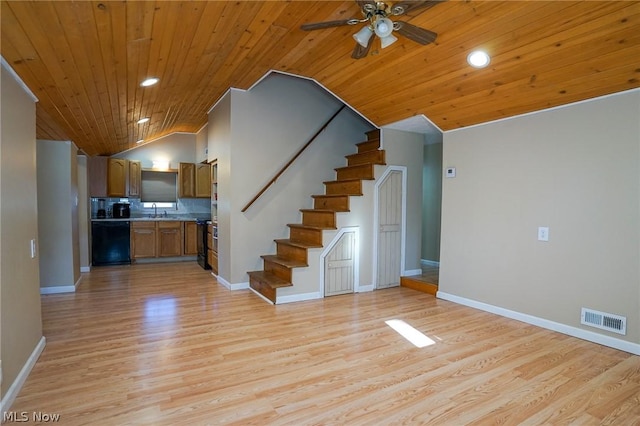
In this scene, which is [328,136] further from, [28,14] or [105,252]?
[105,252]

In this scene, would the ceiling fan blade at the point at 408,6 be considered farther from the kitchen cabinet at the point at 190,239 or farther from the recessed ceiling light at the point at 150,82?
the kitchen cabinet at the point at 190,239

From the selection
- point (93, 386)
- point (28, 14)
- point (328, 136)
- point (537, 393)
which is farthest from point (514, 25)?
point (93, 386)

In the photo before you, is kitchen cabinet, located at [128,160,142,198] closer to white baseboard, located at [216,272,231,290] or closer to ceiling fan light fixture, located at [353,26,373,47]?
white baseboard, located at [216,272,231,290]

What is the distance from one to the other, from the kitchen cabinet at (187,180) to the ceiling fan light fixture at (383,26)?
6.17m

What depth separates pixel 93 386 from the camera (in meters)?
2.29

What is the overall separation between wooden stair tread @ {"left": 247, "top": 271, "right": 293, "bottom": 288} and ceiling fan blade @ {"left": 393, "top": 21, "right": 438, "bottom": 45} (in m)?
3.01

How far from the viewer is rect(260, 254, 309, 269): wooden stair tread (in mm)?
4320

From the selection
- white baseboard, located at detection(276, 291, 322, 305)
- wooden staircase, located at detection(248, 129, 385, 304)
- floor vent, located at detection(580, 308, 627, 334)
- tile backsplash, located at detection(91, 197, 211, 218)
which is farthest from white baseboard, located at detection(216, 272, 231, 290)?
floor vent, located at detection(580, 308, 627, 334)

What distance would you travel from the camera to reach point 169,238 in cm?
712

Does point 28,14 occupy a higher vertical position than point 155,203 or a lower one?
higher

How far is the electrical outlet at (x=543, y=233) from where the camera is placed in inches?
134

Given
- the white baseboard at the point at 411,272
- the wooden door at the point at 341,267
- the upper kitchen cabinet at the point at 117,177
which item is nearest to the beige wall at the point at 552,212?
the white baseboard at the point at 411,272

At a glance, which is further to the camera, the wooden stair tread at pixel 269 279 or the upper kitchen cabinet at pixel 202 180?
the upper kitchen cabinet at pixel 202 180

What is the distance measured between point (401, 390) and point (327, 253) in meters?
2.37
